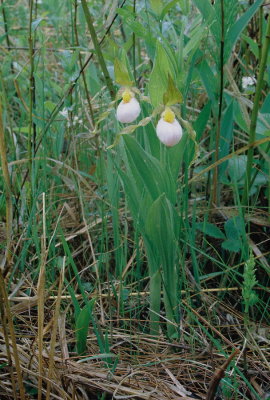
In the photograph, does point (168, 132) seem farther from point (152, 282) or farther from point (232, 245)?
point (232, 245)

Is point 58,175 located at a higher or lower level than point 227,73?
lower

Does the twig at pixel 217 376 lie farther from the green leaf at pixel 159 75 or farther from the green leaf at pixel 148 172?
the green leaf at pixel 159 75

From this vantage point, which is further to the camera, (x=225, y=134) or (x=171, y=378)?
(x=225, y=134)

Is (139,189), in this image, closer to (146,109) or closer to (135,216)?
(135,216)

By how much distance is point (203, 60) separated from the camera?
1.40 m

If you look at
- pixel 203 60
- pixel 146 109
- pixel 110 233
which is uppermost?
pixel 203 60

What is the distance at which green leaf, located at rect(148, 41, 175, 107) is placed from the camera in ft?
3.53

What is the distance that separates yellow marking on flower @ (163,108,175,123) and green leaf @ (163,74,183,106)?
→ 0.02m

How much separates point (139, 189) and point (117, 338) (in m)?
0.37

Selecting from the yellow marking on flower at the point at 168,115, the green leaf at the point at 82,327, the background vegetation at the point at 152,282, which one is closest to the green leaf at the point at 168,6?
the background vegetation at the point at 152,282

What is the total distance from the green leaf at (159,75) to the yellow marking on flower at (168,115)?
2.0 inches

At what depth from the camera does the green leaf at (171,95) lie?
3.47ft

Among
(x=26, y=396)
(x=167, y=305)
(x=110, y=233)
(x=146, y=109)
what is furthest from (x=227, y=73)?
(x=26, y=396)

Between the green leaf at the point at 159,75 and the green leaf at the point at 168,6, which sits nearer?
the green leaf at the point at 159,75
